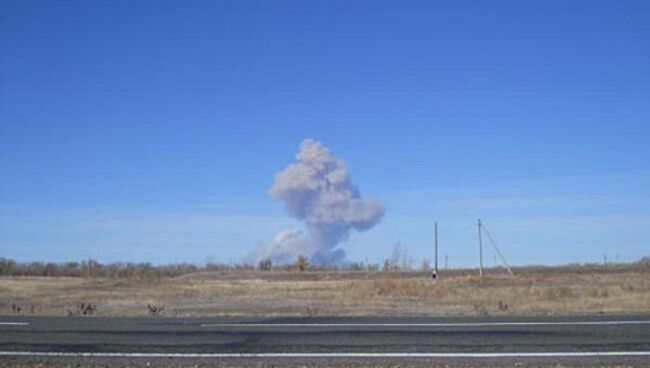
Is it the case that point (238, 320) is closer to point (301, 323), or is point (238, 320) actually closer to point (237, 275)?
point (301, 323)

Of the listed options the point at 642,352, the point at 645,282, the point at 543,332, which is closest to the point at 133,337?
the point at 543,332

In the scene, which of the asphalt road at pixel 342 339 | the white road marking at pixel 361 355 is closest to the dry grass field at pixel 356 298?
the asphalt road at pixel 342 339

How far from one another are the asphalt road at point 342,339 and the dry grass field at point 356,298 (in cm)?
364

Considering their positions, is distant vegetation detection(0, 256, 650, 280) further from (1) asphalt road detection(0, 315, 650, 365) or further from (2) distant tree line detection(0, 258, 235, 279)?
(1) asphalt road detection(0, 315, 650, 365)

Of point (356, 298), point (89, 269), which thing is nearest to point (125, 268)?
point (89, 269)

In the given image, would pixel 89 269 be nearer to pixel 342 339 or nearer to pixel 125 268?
pixel 125 268

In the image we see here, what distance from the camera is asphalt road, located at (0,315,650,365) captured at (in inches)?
477

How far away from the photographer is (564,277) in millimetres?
42219

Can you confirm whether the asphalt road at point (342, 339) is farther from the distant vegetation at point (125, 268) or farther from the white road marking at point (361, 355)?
the distant vegetation at point (125, 268)

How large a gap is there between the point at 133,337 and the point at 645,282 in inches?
1145

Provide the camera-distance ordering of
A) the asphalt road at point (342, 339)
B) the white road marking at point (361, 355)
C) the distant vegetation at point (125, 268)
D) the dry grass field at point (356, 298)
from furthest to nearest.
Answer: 1. the distant vegetation at point (125, 268)
2. the dry grass field at point (356, 298)
3. the asphalt road at point (342, 339)
4. the white road marking at point (361, 355)

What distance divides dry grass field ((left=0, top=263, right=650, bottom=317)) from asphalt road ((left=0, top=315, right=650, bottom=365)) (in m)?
3.64

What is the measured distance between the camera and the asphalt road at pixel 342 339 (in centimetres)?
1212

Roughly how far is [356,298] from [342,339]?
15.8 metres
